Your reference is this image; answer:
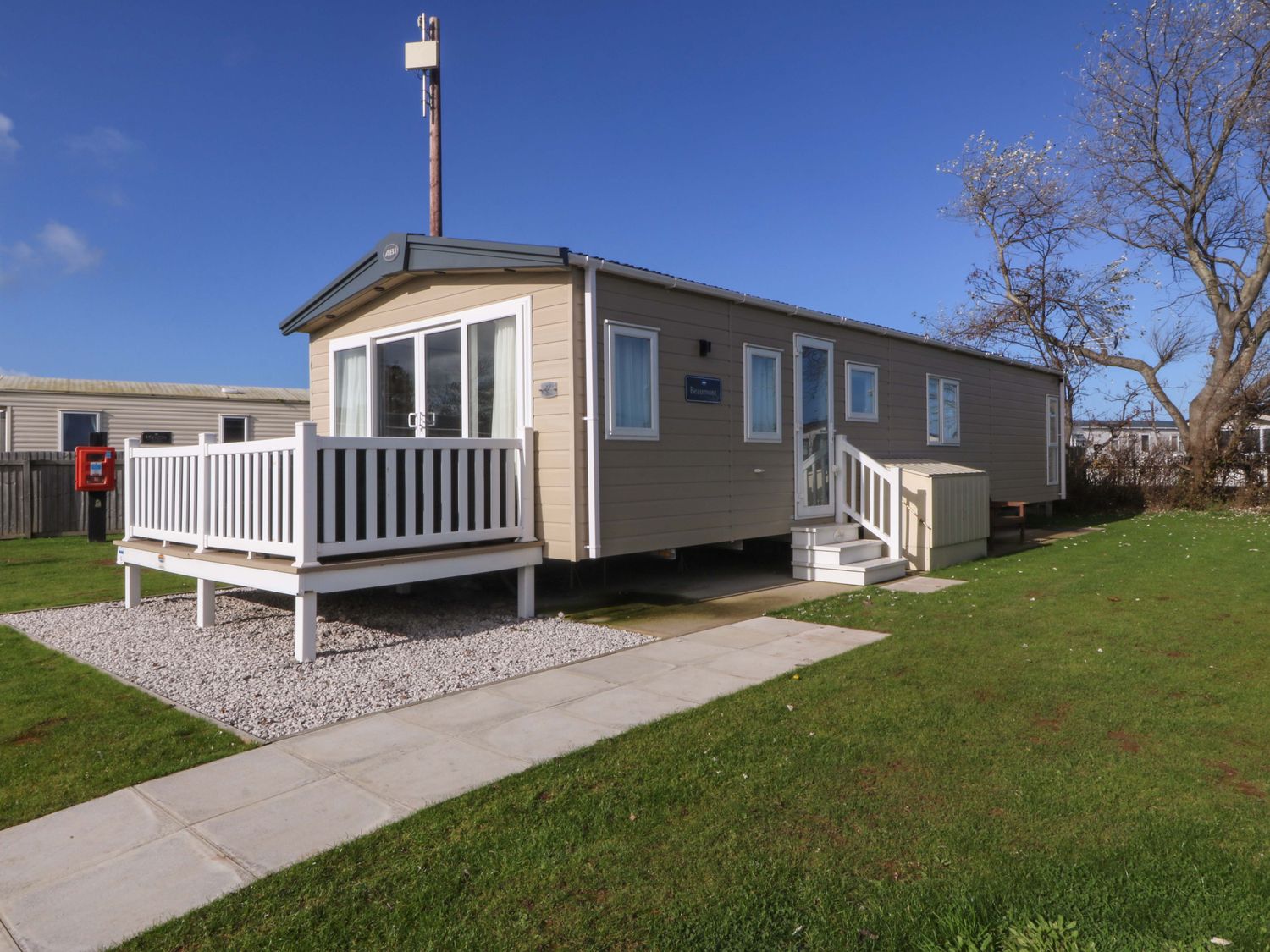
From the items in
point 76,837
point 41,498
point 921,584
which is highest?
point 41,498

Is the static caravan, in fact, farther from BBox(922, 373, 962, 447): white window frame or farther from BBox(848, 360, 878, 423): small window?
BBox(922, 373, 962, 447): white window frame

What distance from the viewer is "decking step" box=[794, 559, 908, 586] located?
26.9 ft

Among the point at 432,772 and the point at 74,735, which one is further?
the point at 74,735

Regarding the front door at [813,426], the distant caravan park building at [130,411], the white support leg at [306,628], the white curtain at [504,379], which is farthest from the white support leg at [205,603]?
the distant caravan park building at [130,411]

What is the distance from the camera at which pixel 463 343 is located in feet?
24.3

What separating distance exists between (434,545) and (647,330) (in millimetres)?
2665

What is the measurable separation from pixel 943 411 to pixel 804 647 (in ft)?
25.5

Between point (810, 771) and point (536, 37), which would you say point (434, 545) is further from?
point (536, 37)

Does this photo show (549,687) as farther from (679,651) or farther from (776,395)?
(776,395)

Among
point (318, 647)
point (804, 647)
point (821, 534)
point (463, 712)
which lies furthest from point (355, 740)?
point (821, 534)

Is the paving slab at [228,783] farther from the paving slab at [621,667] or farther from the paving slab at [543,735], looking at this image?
the paving slab at [621,667]

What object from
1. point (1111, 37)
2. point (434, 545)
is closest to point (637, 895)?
point (434, 545)

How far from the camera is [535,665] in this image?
203 inches

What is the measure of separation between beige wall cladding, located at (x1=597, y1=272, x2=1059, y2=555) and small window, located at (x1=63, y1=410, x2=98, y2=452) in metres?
16.4
